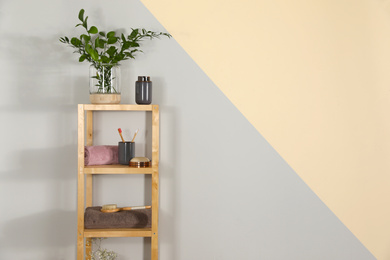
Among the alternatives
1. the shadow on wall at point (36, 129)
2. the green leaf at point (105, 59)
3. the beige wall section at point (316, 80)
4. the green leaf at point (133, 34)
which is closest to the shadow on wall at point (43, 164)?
the shadow on wall at point (36, 129)

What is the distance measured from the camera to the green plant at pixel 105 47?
2.27m

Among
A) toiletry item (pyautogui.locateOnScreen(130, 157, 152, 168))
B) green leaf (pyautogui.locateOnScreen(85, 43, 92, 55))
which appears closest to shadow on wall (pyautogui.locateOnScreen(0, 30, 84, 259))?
green leaf (pyautogui.locateOnScreen(85, 43, 92, 55))

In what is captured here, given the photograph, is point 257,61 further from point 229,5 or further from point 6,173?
point 6,173

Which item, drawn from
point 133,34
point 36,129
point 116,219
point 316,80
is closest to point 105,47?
point 133,34

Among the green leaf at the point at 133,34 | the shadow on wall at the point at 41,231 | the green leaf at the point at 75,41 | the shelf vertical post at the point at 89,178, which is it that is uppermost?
the green leaf at the point at 133,34

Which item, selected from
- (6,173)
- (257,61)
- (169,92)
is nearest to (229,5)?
(257,61)

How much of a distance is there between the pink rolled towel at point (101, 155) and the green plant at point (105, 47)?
28cm

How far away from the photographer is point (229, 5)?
2535mm

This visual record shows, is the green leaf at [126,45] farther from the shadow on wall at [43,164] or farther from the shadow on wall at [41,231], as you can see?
the shadow on wall at [41,231]

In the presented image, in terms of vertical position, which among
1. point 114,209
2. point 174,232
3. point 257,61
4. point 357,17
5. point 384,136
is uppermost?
point 357,17

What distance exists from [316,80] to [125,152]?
→ 1097 millimetres

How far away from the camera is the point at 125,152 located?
2293mm

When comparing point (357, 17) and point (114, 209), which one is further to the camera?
point (357, 17)

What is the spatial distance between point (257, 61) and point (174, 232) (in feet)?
3.37
